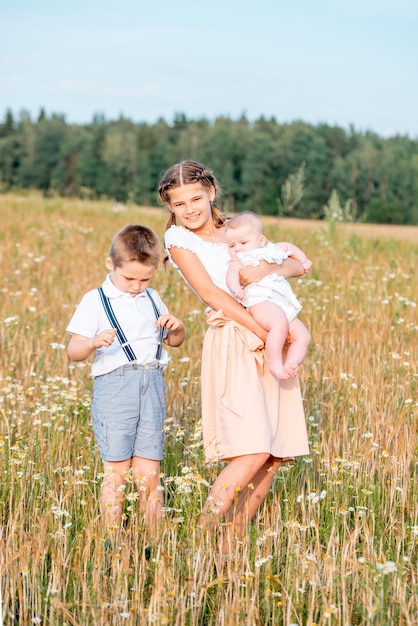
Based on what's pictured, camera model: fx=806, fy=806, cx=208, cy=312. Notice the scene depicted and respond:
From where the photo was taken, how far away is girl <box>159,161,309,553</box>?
11.0 ft

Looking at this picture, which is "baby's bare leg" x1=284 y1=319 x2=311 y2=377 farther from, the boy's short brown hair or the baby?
the boy's short brown hair

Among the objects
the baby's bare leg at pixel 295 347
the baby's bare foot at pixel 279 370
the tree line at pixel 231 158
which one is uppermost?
the tree line at pixel 231 158

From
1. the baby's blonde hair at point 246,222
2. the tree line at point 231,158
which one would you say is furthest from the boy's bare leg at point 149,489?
the tree line at point 231,158

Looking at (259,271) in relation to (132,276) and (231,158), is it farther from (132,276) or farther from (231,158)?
(231,158)

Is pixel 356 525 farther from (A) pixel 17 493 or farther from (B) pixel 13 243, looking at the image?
(B) pixel 13 243

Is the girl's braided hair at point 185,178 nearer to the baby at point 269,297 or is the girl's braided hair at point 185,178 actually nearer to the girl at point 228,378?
the girl at point 228,378

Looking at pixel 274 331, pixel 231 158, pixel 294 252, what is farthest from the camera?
pixel 231 158

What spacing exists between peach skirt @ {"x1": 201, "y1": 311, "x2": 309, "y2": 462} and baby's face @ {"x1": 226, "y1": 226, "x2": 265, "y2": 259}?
0.30 m

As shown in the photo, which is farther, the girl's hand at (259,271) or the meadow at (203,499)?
the girl's hand at (259,271)

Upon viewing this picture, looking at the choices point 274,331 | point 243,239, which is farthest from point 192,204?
point 274,331

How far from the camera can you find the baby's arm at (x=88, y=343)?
3.26 metres

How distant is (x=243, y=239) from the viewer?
3.51 metres

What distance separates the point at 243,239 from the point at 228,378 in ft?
2.00

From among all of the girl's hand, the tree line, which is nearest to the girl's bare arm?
the girl's hand
